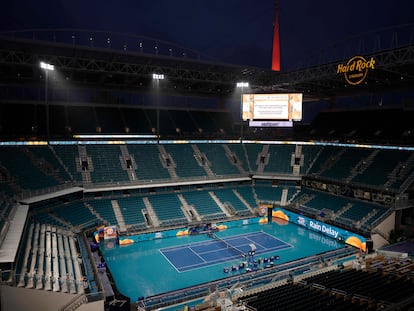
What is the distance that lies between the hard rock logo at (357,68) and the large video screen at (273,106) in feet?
26.7

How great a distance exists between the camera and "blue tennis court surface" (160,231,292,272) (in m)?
25.3

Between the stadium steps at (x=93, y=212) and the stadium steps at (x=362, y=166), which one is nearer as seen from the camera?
the stadium steps at (x=93, y=212)

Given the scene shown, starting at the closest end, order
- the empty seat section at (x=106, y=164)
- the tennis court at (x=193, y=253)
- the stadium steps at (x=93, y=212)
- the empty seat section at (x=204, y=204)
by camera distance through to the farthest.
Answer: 1. the tennis court at (x=193, y=253)
2. the stadium steps at (x=93, y=212)
3. the empty seat section at (x=106, y=164)
4. the empty seat section at (x=204, y=204)

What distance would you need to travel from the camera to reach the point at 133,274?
898 inches

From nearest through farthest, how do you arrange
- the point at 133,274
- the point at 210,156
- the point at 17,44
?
the point at 133,274 → the point at 17,44 → the point at 210,156

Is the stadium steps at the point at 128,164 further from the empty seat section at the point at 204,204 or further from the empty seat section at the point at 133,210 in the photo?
the empty seat section at the point at 204,204

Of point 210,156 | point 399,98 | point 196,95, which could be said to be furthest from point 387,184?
point 196,95

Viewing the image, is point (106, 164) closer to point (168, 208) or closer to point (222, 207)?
point (168, 208)

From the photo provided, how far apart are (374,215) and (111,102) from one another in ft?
113

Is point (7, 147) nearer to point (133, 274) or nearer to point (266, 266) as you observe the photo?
point (133, 274)

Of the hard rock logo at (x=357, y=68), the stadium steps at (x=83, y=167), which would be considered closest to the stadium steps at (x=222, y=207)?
the stadium steps at (x=83, y=167)

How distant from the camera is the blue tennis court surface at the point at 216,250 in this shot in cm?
2527

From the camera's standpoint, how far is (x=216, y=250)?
27938 mm

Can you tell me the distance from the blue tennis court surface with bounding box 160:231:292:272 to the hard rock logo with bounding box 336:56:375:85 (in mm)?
15856
